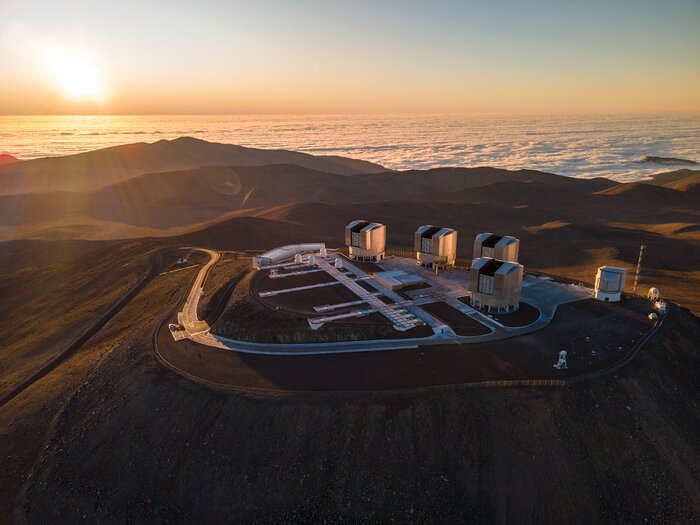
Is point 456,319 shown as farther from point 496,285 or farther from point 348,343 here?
point 348,343

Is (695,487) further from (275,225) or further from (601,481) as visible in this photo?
(275,225)

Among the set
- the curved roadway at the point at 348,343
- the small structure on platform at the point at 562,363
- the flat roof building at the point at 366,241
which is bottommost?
the curved roadway at the point at 348,343

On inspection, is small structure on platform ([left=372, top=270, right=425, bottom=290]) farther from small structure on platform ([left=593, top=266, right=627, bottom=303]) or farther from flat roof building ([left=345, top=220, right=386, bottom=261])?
small structure on platform ([left=593, top=266, right=627, bottom=303])

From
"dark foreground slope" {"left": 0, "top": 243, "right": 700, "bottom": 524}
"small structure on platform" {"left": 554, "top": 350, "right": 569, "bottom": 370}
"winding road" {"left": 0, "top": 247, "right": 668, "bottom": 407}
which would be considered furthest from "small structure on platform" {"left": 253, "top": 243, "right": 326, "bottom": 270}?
"small structure on platform" {"left": 554, "top": 350, "right": 569, "bottom": 370}

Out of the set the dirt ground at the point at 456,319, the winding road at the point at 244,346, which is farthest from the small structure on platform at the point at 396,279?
the winding road at the point at 244,346

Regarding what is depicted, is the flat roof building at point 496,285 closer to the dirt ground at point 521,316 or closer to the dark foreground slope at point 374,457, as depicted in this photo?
the dirt ground at point 521,316
